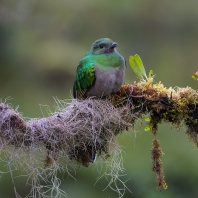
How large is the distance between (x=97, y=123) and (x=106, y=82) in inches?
19.5

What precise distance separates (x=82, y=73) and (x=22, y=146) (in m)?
1.05

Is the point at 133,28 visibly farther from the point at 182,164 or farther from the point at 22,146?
the point at 22,146

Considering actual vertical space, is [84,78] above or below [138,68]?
below

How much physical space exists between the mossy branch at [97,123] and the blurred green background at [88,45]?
20.9ft

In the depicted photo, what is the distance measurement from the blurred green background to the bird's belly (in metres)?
6.15

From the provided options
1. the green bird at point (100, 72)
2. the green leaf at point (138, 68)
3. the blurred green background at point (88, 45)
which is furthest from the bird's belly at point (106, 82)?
the blurred green background at point (88, 45)

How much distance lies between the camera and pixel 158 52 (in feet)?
41.4

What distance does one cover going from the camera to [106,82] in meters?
4.65

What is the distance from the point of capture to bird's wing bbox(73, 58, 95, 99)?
475cm

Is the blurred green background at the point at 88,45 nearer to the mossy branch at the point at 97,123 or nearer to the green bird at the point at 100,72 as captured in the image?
the green bird at the point at 100,72

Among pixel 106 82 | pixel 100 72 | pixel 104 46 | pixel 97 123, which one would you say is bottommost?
pixel 97 123

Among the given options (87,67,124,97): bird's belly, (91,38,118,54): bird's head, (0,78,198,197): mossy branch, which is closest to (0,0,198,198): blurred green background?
(91,38,118,54): bird's head

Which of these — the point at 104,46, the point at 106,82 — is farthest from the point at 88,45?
the point at 106,82

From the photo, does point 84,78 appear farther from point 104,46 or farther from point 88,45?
point 88,45
